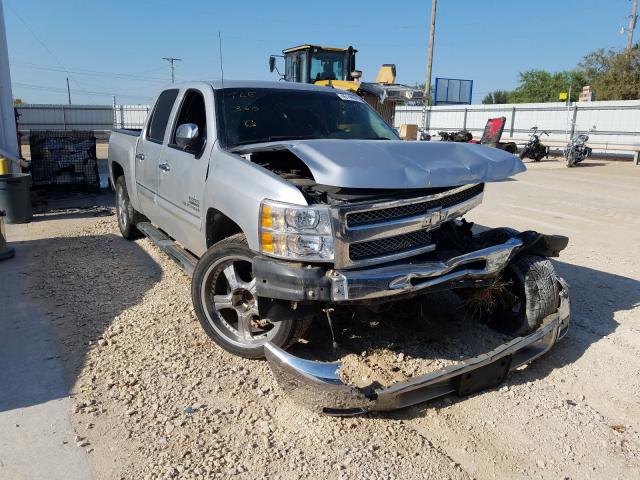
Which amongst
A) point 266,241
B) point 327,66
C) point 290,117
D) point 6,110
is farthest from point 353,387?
point 327,66

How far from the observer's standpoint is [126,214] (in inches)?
286

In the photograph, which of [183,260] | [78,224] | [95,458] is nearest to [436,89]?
[78,224]

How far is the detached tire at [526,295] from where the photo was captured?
400 cm

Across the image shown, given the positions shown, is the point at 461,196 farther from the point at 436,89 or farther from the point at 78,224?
the point at 436,89

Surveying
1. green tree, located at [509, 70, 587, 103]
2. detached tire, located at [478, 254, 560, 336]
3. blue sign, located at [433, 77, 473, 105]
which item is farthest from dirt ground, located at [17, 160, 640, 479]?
green tree, located at [509, 70, 587, 103]

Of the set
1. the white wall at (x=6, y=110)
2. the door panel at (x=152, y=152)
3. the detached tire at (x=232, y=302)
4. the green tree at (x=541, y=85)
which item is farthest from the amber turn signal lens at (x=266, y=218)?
the green tree at (x=541, y=85)

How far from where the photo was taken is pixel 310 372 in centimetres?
310

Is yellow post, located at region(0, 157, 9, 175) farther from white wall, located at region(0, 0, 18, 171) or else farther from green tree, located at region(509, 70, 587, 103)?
green tree, located at region(509, 70, 587, 103)

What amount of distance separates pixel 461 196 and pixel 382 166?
2.80ft

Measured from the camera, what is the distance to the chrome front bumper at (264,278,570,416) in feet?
10.0

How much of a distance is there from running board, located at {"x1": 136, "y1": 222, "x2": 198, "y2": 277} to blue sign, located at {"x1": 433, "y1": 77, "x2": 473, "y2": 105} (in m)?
30.7

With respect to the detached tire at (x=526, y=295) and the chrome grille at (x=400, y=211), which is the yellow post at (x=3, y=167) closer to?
the chrome grille at (x=400, y=211)

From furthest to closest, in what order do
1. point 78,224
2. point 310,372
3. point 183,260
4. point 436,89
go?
point 436,89
point 78,224
point 183,260
point 310,372

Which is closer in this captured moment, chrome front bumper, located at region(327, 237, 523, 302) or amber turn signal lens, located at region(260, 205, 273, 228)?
chrome front bumper, located at region(327, 237, 523, 302)
